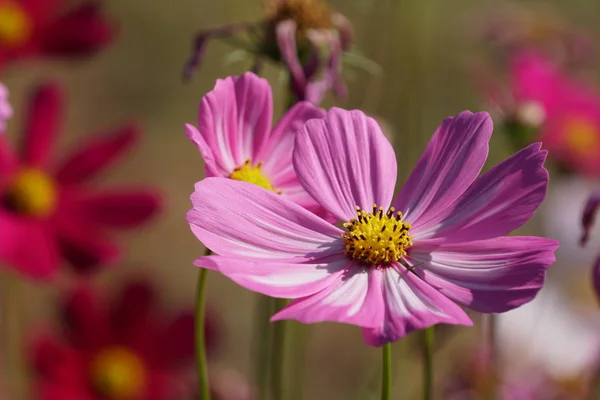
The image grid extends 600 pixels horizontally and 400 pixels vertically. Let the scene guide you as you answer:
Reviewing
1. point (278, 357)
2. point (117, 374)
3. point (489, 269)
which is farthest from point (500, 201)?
point (117, 374)

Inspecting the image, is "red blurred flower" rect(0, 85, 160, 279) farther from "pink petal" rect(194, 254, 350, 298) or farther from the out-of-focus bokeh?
"pink petal" rect(194, 254, 350, 298)

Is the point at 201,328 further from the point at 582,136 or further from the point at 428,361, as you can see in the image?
the point at 582,136

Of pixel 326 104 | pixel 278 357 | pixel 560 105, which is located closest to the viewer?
pixel 278 357

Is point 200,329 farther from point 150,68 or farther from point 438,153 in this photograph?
point 150,68

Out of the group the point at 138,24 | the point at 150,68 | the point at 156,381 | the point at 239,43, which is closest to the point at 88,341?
the point at 156,381

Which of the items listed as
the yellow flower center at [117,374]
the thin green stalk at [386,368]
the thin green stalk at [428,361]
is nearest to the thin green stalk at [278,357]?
the thin green stalk at [428,361]
